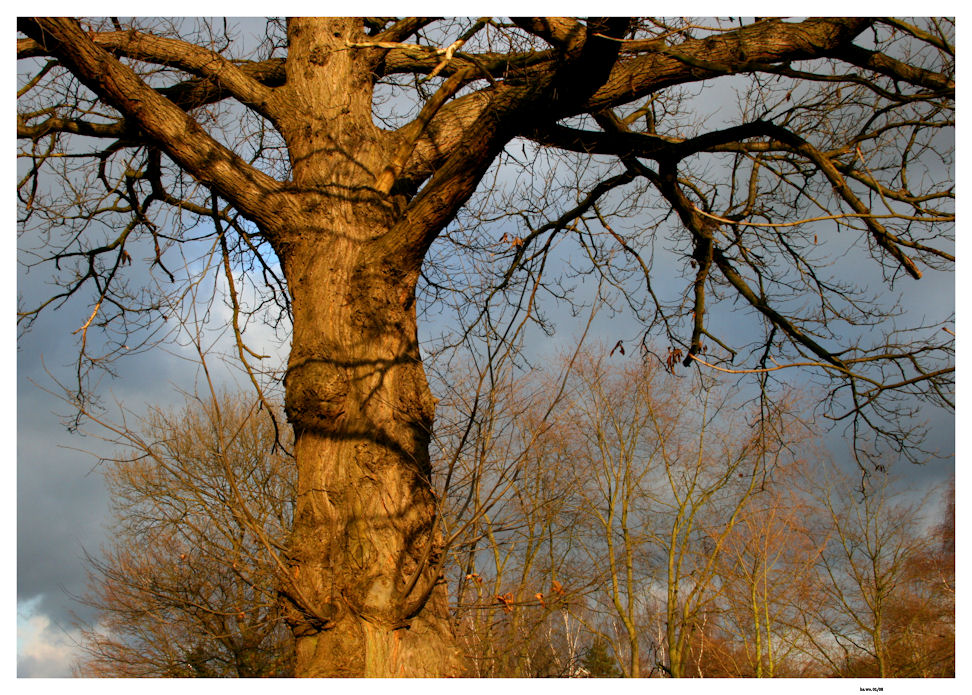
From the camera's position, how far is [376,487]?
3.27 metres

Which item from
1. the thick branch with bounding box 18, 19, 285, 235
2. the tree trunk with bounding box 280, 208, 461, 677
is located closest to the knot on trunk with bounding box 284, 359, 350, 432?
the tree trunk with bounding box 280, 208, 461, 677

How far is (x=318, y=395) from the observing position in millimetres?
3465

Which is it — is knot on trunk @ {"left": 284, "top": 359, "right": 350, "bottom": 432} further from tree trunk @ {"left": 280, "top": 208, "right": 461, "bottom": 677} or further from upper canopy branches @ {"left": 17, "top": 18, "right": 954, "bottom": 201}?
upper canopy branches @ {"left": 17, "top": 18, "right": 954, "bottom": 201}

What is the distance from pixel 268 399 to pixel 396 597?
1.35 m

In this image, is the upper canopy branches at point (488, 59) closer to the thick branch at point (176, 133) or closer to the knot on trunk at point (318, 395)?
the thick branch at point (176, 133)

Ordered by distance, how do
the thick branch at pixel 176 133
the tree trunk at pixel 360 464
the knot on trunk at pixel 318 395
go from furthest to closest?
the thick branch at pixel 176 133 < the knot on trunk at pixel 318 395 < the tree trunk at pixel 360 464

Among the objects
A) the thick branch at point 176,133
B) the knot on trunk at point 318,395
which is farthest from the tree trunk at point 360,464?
the thick branch at point 176,133

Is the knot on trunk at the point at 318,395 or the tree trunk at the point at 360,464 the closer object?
the tree trunk at the point at 360,464

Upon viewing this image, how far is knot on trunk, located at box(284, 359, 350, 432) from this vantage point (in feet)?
11.3

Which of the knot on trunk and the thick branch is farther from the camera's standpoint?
the thick branch

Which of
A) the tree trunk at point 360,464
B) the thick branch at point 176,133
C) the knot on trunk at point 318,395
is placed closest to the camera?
the tree trunk at point 360,464

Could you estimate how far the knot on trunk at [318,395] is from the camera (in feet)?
11.3

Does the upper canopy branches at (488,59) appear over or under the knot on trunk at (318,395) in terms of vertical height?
over

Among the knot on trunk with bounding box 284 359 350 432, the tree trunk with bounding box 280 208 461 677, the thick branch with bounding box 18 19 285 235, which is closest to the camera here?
the tree trunk with bounding box 280 208 461 677
